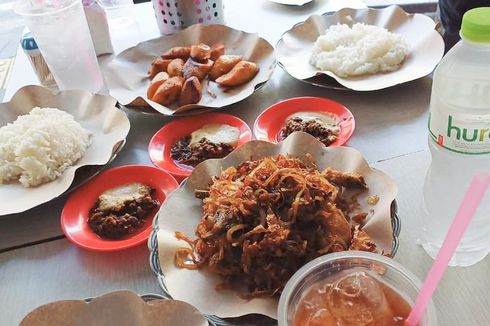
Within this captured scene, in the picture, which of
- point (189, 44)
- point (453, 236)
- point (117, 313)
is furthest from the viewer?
point (189, 44)

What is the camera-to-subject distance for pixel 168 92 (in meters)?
1.58

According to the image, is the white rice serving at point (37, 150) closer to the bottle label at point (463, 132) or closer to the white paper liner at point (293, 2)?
the bottle label at point (463, 132)

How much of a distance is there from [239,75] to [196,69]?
0.55 ft

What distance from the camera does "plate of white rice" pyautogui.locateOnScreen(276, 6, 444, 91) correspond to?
5.24 feet

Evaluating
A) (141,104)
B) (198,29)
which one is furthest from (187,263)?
(198,29)

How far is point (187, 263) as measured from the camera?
99 cm

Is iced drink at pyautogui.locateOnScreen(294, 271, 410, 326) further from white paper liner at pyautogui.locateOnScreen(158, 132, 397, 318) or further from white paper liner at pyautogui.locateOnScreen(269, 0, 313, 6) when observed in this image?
white paper liner at pyautogui.locateOnScreen(269, 0, 313, 6)

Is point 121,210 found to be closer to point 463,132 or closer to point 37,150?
point 37,150

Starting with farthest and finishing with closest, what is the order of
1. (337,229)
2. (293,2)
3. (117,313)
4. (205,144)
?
(293,2) < (205,144) < (337,229) < (117,313)

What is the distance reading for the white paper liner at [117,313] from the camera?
2.72ft

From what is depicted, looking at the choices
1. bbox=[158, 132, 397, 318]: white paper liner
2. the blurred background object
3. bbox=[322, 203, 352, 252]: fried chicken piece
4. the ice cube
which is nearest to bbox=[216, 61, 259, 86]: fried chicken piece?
bbox=[158, 132, 397, 318]: white paper liner

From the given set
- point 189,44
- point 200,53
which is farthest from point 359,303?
point 189,44

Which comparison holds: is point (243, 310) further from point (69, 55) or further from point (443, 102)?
point (69, 55)

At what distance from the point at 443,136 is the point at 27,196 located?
40.1 inches
